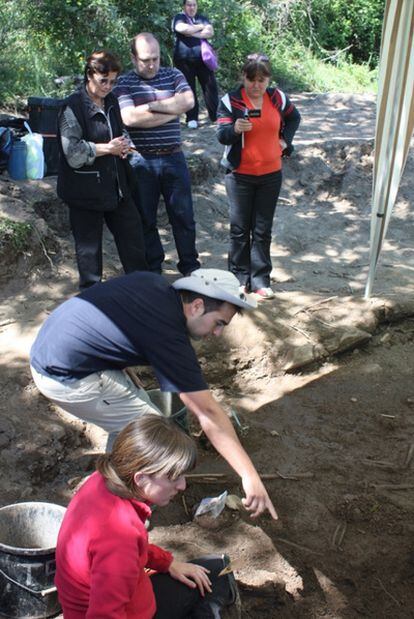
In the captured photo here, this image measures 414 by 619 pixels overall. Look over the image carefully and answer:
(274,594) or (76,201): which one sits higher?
(76,201)

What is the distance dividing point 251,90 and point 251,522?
3316 millimetres

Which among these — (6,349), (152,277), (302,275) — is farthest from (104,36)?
(152,277)

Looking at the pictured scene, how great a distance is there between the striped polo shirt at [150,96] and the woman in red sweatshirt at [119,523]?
374cm

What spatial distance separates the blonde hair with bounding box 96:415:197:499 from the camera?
7.57ft

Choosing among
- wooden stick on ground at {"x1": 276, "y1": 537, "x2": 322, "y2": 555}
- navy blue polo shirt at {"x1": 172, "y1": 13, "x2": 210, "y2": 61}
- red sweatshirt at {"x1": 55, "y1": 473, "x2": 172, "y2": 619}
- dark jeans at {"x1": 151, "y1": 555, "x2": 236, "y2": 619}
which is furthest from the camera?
navy blue polo shirt at {"x1": 172, "y1": 13, "x2": 210, "y2": 61}

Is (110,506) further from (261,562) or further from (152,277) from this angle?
A: (261,562)

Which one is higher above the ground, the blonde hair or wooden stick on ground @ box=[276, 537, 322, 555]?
the blonde hair

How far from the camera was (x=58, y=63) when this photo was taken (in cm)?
1169

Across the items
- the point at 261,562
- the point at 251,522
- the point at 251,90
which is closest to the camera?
the point at 261,562

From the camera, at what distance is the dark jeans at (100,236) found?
5.34 m

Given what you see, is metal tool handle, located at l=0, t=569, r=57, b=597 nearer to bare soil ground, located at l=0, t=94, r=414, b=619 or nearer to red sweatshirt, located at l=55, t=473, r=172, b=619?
red sweatshirt, located at l=55, t=473, r=172, b=619

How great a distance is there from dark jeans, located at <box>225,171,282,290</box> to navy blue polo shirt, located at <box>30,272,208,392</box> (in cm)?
272

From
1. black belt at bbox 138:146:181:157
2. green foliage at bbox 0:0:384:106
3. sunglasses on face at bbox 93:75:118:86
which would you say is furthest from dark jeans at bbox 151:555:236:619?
green foliage at bbox 0:0:384:106

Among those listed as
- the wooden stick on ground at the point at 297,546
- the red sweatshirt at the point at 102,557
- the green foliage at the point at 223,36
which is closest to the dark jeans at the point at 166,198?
the wooden stick on ground at the point at 297,546
